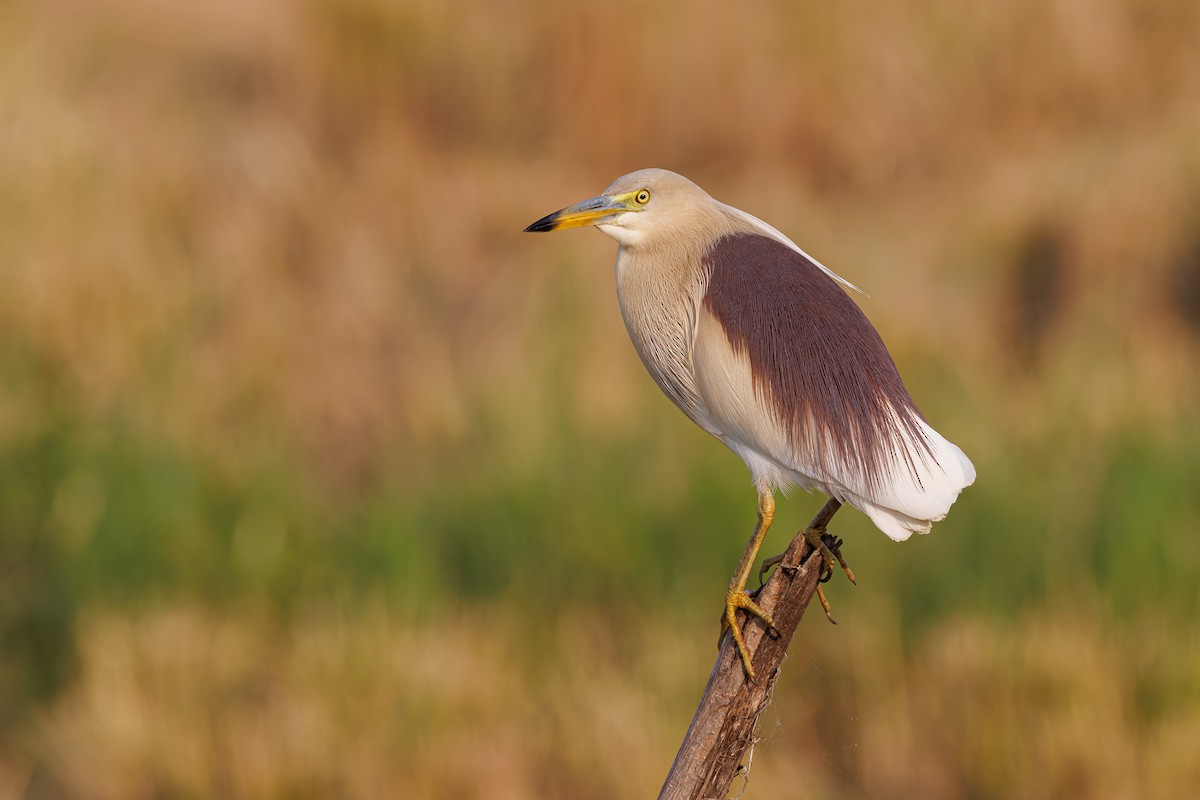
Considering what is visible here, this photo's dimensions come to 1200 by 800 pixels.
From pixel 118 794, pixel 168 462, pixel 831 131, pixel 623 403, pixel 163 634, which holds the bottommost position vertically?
pixel 118 794

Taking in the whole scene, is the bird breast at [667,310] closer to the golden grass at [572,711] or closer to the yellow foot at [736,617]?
the yellow foot at [736,617]

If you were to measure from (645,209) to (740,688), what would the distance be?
69cm

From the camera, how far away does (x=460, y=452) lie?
5.85 metres

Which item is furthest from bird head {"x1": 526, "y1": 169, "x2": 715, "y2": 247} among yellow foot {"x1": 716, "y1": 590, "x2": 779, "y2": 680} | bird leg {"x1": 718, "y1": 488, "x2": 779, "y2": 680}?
yellow foot {"x1": 716, "y1": 590, "x2": 779, "y2": 680}

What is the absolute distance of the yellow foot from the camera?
6.82 ft

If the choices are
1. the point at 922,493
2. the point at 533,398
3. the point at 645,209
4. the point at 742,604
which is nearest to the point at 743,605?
the point at 742,604

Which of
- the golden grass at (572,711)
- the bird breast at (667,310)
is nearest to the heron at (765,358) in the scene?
the bird breast at (667,310)

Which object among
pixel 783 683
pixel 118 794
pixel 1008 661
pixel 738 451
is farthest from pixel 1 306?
pixel 738 451

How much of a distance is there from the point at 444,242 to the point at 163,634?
9.46ft

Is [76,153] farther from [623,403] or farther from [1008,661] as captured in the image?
[1008,661]

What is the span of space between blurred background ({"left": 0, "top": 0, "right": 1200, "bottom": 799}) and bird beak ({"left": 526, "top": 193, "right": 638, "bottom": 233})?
8.70ft

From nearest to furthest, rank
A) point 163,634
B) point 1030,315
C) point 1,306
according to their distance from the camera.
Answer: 1. point 163,634
2. point 1,306
3. point 1030,315

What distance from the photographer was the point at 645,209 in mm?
2129

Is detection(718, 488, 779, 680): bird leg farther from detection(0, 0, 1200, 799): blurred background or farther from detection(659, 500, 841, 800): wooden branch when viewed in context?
detection(0, 0, 1200, 799): blurred background
